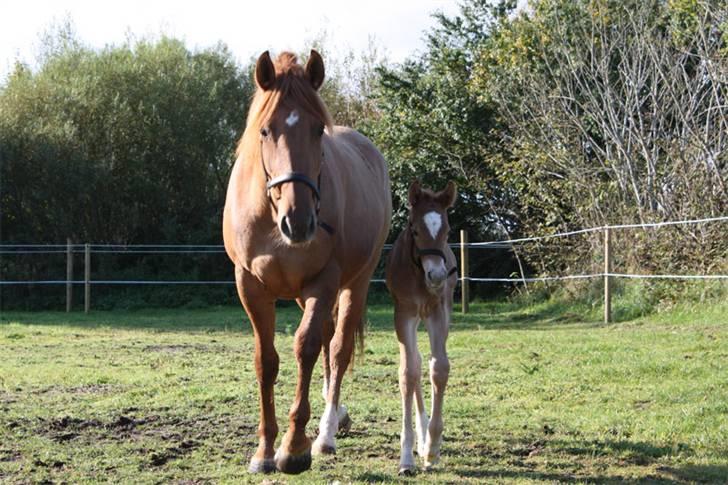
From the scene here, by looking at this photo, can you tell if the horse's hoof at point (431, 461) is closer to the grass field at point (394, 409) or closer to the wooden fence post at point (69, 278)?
the grass field at point (394, 409)

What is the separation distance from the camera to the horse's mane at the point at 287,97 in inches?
167

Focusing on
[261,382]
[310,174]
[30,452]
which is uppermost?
[310,174]

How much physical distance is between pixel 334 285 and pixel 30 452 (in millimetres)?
2147

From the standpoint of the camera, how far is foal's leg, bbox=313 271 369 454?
16.4 feet

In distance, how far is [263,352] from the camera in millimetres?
4785

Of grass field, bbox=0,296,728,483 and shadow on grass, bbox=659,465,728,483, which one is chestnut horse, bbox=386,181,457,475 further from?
shadow on grass, bbox=659,465,728,483

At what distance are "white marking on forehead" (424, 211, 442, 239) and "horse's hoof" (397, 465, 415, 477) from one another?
1.32m

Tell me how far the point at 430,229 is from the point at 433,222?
0.18 feet

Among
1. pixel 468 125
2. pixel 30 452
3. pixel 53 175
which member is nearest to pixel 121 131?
pixel 53 175

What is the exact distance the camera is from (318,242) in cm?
447

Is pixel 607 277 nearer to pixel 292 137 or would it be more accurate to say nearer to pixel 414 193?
pixel 414 193

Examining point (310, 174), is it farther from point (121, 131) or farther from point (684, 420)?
point (121, 131)

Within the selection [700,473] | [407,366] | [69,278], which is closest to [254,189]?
[407,366]

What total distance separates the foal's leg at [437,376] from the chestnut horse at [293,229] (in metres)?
0.57
